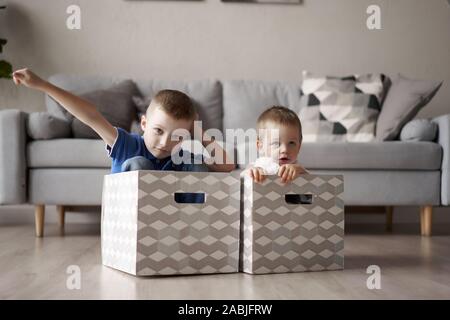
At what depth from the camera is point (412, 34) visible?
3.91m

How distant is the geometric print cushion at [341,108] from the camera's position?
3.22 metres

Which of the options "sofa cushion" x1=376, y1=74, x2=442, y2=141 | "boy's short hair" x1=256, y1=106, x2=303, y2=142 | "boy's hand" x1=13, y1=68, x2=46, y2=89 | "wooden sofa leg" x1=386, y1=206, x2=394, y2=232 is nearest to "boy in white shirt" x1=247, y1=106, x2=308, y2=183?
"boy's short hair" x1=256, y1=106, x2=303, y2=142

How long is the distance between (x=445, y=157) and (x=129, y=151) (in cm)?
175

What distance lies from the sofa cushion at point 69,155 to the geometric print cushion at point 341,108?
113 centimetres

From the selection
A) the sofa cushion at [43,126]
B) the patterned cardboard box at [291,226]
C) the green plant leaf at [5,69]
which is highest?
the green plant leaf at [5,69]

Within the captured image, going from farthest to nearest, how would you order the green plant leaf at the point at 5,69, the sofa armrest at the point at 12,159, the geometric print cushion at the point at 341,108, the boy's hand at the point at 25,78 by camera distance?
the green plant leaf at the point at 5,69 → the geometric print cushion at the point at 341,108 → the sofa armrest at the point at 12,159 → the boy's hand at the point at 25,78

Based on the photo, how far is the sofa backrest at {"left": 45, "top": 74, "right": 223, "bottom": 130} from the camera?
3.31m

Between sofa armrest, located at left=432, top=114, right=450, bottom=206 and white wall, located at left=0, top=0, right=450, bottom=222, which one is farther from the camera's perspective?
white wall, located at left=0, top=0, right=450, bottom=222

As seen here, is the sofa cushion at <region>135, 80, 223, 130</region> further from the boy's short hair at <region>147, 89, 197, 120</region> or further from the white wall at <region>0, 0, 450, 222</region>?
the boy's short hair at <region>147, 89, 197, 120</region>

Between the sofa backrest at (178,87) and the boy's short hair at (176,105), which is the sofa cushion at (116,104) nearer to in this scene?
the sofa backrest at (178,87)

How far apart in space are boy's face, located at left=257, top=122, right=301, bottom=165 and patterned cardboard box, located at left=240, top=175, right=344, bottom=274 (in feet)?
0.63

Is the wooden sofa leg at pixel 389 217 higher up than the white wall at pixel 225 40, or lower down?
lower down

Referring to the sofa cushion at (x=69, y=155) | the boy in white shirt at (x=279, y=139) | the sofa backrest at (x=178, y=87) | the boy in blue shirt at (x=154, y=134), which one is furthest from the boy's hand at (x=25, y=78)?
the sofa backrest at (x=178, y=87)
